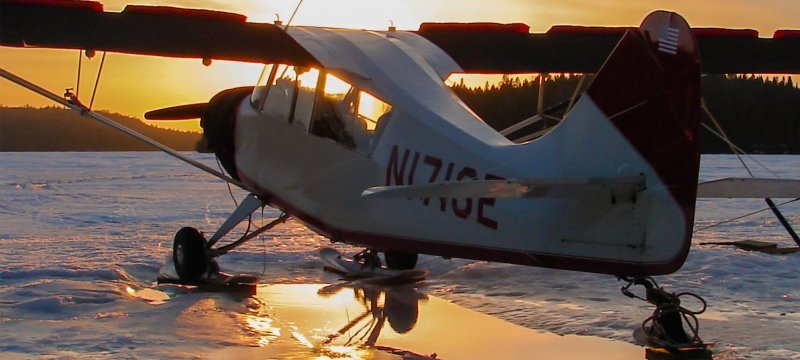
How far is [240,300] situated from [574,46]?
3937mm

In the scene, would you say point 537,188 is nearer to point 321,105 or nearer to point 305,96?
point 321,105

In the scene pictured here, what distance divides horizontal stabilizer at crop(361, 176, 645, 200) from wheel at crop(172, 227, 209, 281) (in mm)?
3819

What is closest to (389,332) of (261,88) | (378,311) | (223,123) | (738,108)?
(378,311)

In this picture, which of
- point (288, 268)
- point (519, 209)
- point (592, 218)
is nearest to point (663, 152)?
point (592, 218)

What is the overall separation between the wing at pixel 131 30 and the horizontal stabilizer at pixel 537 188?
9.06ft

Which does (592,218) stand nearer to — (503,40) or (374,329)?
(374,329)

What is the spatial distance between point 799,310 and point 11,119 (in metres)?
121

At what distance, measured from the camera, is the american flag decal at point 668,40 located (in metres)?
5.54

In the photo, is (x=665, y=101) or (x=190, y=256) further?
(x=190, y=256)

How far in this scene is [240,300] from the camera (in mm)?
7957

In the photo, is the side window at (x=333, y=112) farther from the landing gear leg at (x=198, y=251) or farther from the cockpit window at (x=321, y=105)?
the landing gear leg at (x=198, y=251)

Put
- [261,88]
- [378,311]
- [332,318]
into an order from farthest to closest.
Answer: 1. [261,88]
2. [378,311]
3. [332,318]

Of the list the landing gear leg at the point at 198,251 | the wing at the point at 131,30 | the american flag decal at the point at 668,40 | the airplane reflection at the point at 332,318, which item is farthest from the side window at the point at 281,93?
the american flag decal at the point at 668,40

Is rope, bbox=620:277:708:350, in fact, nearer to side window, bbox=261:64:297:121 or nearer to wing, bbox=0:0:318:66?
wing, bbox=0:0:318:66
